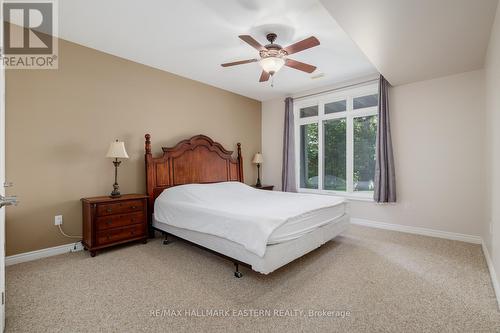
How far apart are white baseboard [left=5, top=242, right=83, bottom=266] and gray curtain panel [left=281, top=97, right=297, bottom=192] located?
371 cm

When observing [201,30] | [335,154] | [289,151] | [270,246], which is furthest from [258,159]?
[270,246]

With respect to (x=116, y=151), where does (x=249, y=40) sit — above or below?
above

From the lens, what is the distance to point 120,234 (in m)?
3.16

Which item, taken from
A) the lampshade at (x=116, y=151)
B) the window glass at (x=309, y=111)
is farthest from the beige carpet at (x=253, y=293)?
the window glass at (x=309, y=111)

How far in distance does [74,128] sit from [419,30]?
4070mm

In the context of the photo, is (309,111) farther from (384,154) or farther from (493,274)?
(493,274)

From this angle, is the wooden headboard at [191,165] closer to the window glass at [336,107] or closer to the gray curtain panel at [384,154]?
the window glass at [336,107]

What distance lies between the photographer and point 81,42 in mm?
3145

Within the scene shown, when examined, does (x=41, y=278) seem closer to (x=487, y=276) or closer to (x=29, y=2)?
(x=29, y=2)

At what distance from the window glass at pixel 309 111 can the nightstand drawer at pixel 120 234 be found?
382cm

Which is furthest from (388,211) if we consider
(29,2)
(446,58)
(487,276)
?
(29,2)

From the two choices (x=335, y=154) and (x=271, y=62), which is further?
(x=335, y=154)

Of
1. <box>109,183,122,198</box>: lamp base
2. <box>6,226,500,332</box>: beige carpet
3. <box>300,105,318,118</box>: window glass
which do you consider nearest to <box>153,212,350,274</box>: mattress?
<box>6,226,500,332</box>: beige carpet

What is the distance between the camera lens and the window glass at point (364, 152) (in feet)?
14.3
